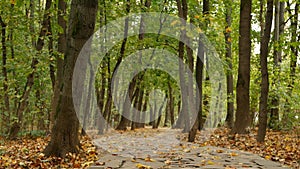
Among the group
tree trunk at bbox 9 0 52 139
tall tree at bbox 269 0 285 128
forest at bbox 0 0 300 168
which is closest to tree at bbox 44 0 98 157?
forest at bbox 0 0 300 168

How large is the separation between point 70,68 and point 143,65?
15971 mm

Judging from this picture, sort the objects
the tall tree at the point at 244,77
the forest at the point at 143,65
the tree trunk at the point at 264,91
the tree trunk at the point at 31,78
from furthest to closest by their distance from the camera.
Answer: the tree trunk at the point at 31,78 → the tall tree at the point at 244,77 → the tree trunk at the point at 264,91 → the forest at the point at 143,65

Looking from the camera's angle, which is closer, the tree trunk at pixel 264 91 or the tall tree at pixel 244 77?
the tree trunk at pixel 264 91

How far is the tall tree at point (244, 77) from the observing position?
1250cm

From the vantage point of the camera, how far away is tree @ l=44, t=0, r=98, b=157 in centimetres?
807

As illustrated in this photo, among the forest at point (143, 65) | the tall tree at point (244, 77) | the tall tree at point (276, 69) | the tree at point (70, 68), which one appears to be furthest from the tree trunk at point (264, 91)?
the tree at point (70, 68)

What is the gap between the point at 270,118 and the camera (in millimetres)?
18219

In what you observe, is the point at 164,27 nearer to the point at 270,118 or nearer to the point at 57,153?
the point at 270,118

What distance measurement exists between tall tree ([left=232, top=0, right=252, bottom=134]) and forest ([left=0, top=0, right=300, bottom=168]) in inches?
1.5

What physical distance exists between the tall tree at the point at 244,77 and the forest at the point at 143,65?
4 cm

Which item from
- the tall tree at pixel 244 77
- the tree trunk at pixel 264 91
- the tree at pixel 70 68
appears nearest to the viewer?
the tree at pixel 70 68

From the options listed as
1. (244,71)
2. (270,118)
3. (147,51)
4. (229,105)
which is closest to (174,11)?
(147,51)

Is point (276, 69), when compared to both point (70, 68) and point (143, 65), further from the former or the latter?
point (70, 68)

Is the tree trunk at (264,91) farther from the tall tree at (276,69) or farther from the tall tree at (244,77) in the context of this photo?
the tall tree at (276,69)
